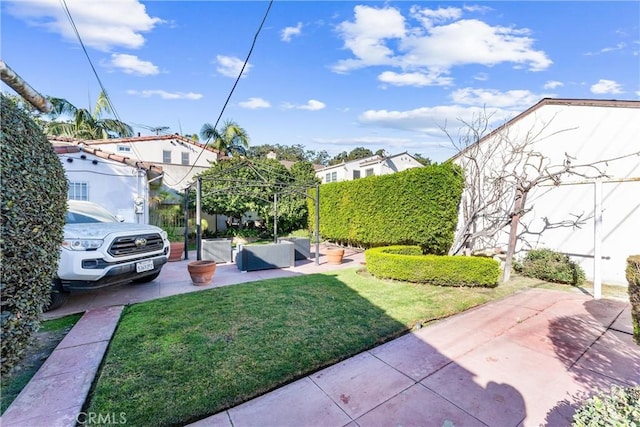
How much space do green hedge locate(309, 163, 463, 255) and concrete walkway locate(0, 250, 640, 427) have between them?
3.87 meters

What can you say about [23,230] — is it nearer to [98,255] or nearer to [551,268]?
[98,255]

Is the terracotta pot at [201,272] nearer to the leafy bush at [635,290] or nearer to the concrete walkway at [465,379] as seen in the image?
the concrete walkway at [465,379]

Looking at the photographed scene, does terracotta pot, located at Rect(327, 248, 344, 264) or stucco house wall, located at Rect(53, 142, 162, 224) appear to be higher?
stucco house wall, located at Rect(53, 142, 162, 224)

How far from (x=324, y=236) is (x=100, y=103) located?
766 inches

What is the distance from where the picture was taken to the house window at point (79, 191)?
9959 millimetres

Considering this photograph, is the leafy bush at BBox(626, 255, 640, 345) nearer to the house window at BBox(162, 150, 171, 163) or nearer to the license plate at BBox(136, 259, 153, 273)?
the license plate at BBox(136, 259, 153, 273)

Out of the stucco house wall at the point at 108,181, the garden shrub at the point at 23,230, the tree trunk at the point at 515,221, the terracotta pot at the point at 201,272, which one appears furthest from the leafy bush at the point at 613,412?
the stucco house wall at the point at 108,181

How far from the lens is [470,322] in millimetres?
4129

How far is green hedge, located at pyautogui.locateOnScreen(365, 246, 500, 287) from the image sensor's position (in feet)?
19.3

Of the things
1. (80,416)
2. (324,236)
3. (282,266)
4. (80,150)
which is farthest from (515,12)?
(80,150)

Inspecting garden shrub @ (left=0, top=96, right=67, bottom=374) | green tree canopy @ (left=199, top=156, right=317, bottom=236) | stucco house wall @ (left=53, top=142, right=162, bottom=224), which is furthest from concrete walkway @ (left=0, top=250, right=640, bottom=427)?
green tree canopy @ (left=199, top=156, right=317, bottom=236)

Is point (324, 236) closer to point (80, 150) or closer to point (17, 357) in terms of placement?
point (80, 150)

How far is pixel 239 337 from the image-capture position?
346 cm

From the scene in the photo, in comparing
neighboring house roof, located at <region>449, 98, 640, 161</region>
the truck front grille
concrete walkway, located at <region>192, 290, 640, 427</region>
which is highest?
neighboring house roof, located at <region>449, 98, 640, 161</region>
